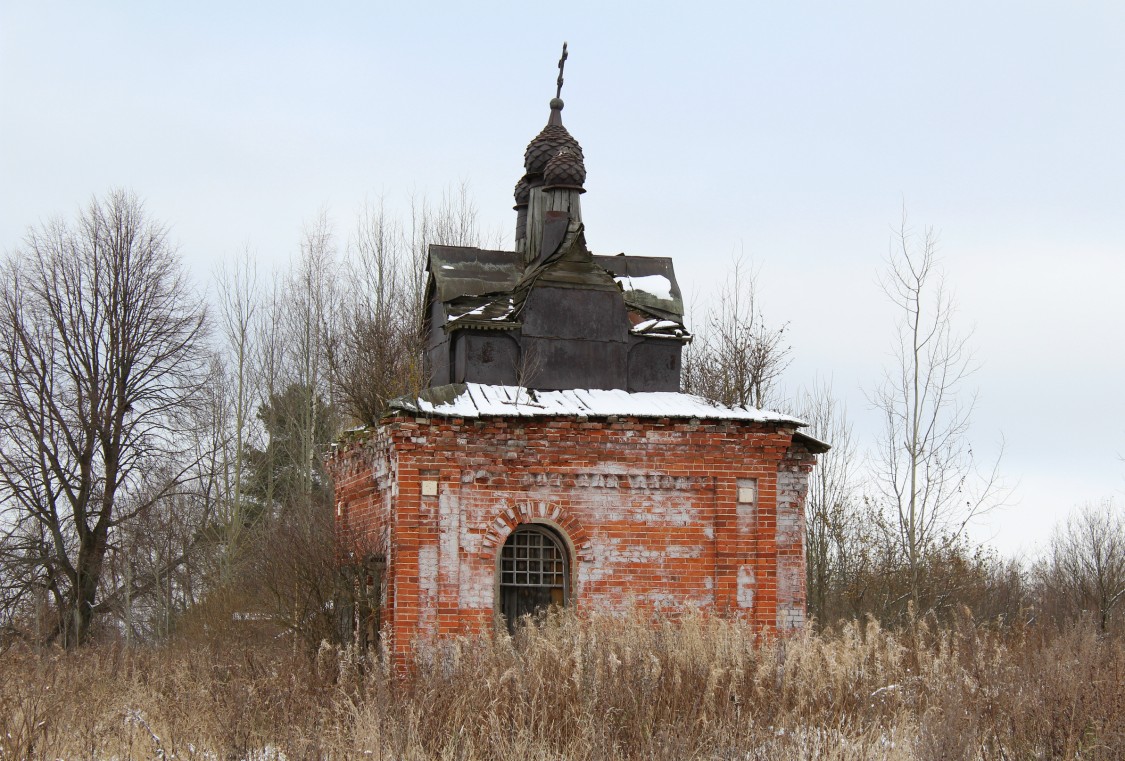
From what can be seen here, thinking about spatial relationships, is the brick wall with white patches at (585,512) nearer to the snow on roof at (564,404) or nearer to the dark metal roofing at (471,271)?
the snow on roof at (564,404)

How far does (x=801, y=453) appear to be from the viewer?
1702 cm

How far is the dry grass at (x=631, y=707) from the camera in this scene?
868cm

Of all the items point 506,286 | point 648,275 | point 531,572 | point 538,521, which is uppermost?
point 648,275

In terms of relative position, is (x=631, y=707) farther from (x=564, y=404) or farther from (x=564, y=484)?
(x=564, y=404)

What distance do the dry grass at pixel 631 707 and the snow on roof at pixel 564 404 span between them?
3905mm

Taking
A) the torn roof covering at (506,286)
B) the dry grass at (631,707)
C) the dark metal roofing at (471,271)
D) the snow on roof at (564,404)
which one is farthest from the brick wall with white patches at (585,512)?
the dry grass at (631,707)

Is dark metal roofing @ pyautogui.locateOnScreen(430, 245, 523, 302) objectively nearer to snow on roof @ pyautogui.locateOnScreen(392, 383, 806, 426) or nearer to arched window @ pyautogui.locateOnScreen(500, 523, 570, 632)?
snow on roof @ pyautogui.locateOnScreen(392, 383, 806, 426)

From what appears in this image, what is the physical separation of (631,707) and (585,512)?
6161 millimetres

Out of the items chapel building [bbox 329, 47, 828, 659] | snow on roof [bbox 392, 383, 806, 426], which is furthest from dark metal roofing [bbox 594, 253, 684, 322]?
snow on roof [bbox 392, 383, 806, 426]

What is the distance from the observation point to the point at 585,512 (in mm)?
15500

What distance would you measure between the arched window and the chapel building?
0.7 inches

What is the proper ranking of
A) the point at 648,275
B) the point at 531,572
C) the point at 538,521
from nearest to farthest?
the point at 538,521 → the point at 531,572 → the point at 648,275

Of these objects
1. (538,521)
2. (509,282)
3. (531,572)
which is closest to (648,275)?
(509,282)

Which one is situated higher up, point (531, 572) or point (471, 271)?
point (471, 271)
